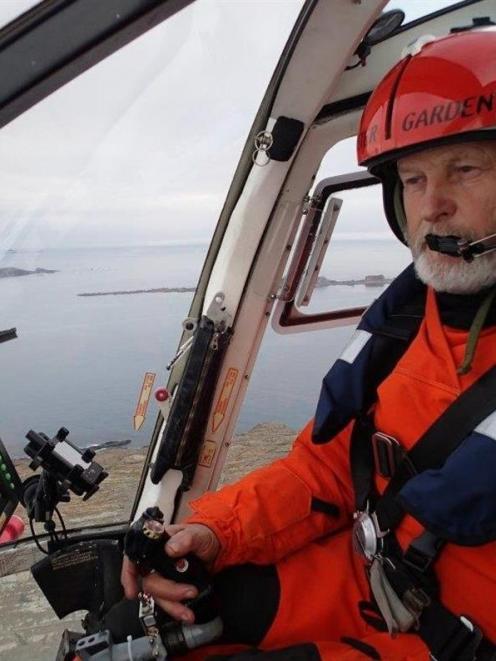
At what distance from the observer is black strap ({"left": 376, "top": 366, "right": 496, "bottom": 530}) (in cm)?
128

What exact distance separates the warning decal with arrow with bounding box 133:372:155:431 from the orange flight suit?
76cm

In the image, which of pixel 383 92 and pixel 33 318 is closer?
pixel 383 92

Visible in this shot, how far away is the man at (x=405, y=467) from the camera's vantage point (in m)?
1.29

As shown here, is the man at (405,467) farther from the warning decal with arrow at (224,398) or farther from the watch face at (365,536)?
the warning decal with arrow at (224,398)

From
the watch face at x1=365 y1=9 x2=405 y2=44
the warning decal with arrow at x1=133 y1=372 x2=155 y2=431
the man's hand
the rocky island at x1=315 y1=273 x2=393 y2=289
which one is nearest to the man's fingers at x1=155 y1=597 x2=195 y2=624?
the man's hand

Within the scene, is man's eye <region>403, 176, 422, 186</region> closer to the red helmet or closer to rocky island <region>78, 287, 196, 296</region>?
the red helmet

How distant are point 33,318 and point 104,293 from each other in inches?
10.8

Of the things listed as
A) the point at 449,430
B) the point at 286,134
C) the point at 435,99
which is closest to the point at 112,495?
the point at 286,134

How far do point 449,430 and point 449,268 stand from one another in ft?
1.30

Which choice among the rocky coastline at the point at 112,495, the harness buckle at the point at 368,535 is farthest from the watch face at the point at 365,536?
the rocky coastline at the point at 112,495

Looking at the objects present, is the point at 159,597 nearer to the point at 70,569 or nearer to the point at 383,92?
the point at 70,569

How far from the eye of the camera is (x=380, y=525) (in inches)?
57.9

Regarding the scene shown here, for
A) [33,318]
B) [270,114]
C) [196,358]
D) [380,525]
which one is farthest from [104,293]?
[380,525]

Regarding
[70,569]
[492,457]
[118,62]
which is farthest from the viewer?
[70,569]
